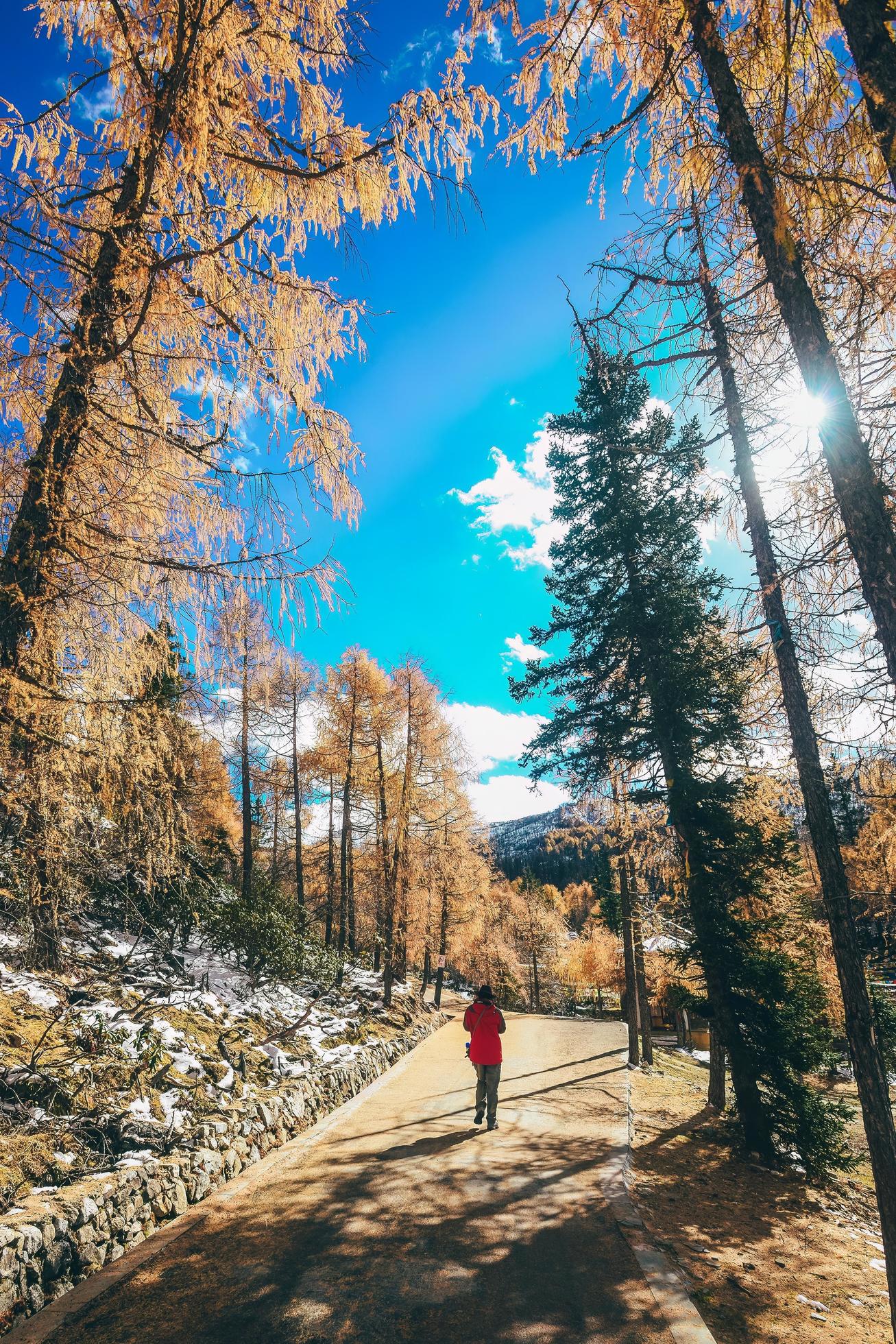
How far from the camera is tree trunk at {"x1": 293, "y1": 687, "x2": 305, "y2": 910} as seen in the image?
19.7m

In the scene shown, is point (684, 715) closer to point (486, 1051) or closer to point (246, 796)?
point (486, 1051)

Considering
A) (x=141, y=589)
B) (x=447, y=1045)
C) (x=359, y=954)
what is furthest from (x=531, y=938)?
(x=141, y=589)

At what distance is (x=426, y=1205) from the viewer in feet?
17.6

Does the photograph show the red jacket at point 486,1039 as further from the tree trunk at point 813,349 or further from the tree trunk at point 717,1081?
the tree trunk at point 717,1081

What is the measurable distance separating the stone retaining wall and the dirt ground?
4129 millimetres

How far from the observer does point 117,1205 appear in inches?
180

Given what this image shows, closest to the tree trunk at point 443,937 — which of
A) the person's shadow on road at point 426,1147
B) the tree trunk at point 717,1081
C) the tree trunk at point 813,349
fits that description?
the tree trunk at point 717,1081

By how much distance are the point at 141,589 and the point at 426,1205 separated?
588 centimetres

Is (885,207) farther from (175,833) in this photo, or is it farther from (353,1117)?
(353,1117)

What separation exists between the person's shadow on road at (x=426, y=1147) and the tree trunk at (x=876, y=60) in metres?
9.40

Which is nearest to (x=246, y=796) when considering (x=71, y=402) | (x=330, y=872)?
A: (x=330, y=872)

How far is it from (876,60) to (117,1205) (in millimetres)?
9274

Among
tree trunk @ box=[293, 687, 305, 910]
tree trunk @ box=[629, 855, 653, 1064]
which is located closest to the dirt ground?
tree trunk @ box=[629, 855, 653, 1064]

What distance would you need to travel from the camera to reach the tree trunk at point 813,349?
3.82m
